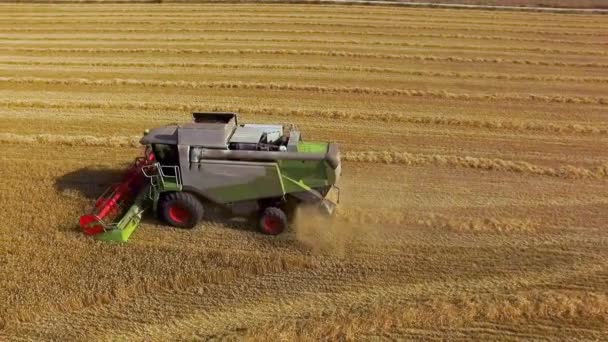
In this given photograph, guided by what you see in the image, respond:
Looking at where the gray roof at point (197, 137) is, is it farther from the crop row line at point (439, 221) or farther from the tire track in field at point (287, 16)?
the tire track in field at point (287, 16)

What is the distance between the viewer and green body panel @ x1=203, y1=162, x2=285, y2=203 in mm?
8242

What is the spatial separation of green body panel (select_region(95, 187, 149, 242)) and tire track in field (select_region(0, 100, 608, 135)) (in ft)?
20.9

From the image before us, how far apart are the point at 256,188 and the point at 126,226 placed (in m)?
2.13

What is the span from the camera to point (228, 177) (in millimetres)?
8391

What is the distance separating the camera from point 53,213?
947 centimetres

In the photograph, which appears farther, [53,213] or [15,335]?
[53,213]

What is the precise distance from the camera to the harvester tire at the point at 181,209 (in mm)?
8586

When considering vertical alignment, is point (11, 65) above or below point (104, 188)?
above

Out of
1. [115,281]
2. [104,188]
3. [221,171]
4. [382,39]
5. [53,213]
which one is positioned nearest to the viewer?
[115,281]

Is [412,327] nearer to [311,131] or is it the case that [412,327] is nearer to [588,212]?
[588,212]

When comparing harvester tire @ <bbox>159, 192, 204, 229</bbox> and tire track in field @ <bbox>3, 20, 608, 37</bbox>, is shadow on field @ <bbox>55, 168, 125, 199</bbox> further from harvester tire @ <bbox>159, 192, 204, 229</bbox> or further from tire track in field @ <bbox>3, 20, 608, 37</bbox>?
tire track in field @ <bbox>3, 20, 608, 37</bbox>

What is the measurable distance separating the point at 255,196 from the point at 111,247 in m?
2.37

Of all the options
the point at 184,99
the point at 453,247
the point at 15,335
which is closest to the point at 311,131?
the point at 184,99

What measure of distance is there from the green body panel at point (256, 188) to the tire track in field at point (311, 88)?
830cm
